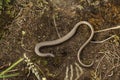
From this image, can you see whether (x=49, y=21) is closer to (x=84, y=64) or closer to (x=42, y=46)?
(x=42, y=46)

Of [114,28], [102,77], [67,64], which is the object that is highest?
[114,28]

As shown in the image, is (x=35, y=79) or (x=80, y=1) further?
(x=80, y=1)

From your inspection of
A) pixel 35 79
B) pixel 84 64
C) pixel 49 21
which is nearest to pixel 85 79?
pixel 84 64

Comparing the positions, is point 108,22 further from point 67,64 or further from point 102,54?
point 67,64

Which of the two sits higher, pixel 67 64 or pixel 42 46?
pixel 42 46

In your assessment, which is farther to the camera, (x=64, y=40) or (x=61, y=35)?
(x=61, y=35)

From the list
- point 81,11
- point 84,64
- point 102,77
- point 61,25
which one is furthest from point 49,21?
point 102,77
